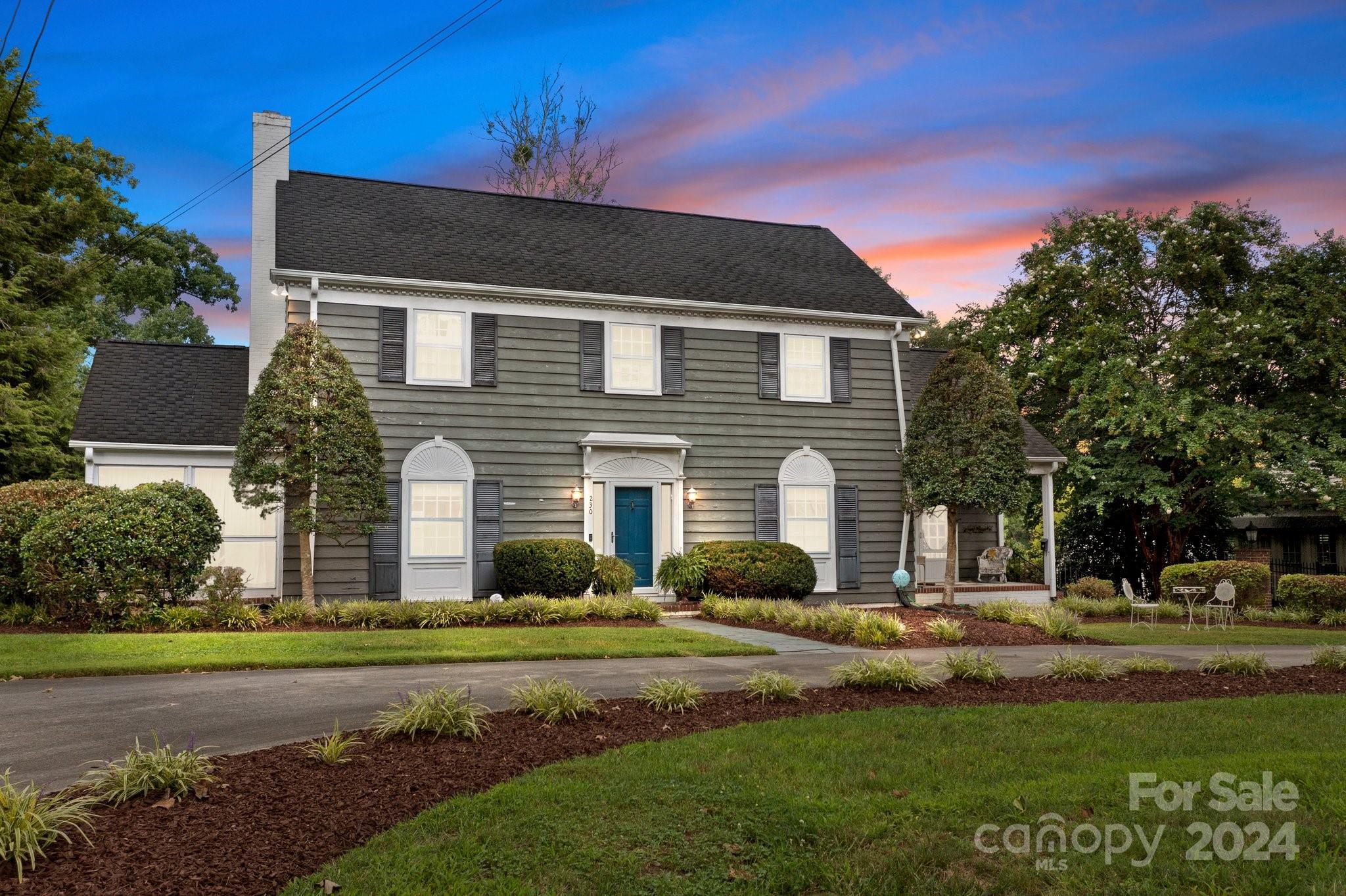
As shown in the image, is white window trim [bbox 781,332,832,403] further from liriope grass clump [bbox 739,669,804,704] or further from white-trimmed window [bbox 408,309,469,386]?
liriope grass clump [bbox 739,669,804,704]

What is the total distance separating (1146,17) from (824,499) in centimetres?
983

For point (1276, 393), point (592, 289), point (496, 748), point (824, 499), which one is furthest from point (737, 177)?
point (496, 748)

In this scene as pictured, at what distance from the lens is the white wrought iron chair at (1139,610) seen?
Answer: 15.9m

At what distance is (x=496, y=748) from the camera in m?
6.10

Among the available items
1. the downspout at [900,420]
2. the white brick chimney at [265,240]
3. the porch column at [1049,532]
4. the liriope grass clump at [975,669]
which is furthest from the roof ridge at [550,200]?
the liriope grass clump at [975,669]

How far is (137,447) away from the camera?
1609cm

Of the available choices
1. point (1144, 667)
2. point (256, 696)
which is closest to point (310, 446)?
point (256, 696)

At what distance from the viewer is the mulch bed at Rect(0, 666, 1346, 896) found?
4.03 metres

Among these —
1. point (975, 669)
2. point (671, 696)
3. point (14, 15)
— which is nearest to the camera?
point (671, 696)

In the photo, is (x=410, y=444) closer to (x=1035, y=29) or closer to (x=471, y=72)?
(x=471, y=72)

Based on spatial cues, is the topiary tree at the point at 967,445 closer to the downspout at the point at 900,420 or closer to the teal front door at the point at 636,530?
the downspout at the point at 900,420

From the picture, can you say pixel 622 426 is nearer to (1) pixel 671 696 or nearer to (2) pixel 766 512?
Result: (2) pixel 766 512

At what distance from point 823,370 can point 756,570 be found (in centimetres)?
483

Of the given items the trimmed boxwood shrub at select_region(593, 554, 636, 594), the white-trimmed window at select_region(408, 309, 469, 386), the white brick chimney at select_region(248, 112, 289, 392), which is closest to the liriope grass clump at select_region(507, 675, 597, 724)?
the trimmed boxwood shrub at select_region(593, 554, 636, 594)
